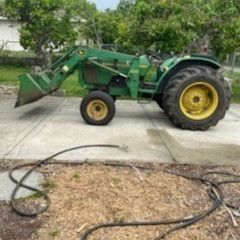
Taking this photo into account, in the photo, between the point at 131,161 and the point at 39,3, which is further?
the point at 39,3

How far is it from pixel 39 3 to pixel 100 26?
7.13 meters

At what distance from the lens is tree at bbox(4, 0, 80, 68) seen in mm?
15273

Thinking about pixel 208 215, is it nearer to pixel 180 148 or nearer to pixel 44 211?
pixel 44 211

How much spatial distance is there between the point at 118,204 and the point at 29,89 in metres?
3.99

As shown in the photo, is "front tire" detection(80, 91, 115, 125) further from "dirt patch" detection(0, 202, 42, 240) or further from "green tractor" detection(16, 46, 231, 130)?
"dirt patch" detection(0, 202, 42, 240)

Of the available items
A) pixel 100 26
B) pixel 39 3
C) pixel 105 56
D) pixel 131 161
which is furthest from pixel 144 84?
pixel 100 26

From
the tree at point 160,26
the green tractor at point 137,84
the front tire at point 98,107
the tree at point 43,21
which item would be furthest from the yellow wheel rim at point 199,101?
the tree at point 43,21

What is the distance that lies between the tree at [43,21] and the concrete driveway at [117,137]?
6526 millimetres

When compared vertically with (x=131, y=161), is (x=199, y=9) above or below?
above

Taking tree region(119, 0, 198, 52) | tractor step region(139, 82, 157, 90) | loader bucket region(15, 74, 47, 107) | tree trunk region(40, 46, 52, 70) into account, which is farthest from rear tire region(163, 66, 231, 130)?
tree trunk region(40, 46, 52, 70)

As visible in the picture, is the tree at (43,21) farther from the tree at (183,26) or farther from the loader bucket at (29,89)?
the loader bucket at (29,89)

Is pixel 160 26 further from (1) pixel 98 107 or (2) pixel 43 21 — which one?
(2) pixel 43 21

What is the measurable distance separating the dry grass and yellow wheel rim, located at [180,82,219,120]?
288 centimetres

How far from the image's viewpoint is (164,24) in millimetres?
12086
